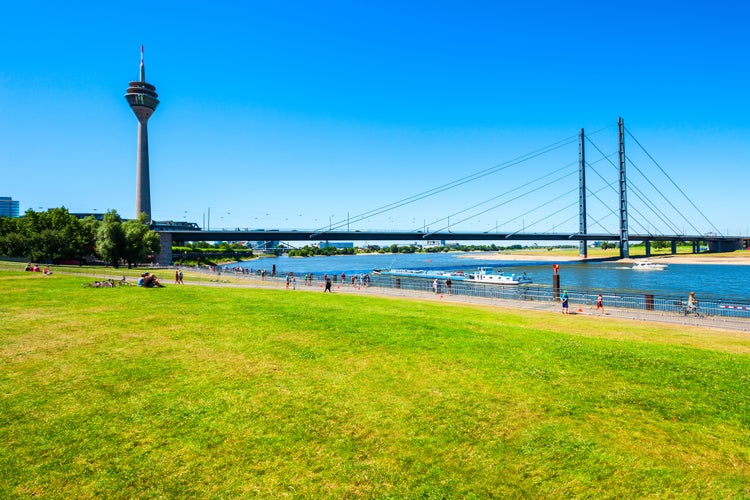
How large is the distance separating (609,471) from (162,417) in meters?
6.83

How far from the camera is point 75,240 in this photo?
187 ft

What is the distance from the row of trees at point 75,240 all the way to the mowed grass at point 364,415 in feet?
150

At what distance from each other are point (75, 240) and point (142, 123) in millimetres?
72706

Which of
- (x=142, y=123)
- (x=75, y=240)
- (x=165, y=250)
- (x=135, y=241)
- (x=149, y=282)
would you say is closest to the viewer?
(x=149, y=282)

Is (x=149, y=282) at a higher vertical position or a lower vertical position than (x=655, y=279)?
higher

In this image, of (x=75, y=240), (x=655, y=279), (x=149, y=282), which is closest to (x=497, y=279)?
(x=655, y=279)

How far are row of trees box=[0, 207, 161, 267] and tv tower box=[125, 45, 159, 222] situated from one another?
4381cm

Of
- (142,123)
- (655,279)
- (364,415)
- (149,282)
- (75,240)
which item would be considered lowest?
(655,279)

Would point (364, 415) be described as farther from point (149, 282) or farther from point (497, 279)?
point (497, 279)

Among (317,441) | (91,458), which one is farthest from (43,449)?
(317,441)

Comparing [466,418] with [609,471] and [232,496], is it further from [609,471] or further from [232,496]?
[232,496]

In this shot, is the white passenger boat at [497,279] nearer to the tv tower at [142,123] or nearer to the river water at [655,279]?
the river water at [655,279]

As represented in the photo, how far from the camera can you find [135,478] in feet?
17.9

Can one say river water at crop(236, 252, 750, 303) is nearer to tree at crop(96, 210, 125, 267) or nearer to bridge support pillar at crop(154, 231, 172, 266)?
bridge support pillar at crop(154, 231, 172, 266)
